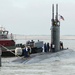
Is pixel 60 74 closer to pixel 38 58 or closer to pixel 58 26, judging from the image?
pixel 38 58

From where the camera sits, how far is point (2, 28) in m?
55.6

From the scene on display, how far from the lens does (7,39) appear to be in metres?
53.3

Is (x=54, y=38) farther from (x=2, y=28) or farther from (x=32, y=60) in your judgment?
(x=2, y=28)

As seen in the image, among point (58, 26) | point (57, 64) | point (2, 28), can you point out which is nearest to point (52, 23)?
point (58, 26)

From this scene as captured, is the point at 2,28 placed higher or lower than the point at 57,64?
higher

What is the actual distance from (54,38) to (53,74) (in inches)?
631

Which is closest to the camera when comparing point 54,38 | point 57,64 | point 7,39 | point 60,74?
point 60,74

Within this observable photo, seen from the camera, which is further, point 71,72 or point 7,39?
point 7,39

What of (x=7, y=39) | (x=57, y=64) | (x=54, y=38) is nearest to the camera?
(x=57, y=64)

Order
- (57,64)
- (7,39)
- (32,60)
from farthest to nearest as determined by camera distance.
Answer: (7,39), (32,60), (57,64)

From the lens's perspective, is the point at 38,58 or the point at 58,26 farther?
the point at 58,26

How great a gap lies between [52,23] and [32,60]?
31.5 ft

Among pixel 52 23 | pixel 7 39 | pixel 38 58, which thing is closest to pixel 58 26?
pixel 52 23

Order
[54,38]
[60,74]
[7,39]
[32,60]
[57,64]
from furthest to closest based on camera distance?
[7,39]
[54,38]
[32,60]
[57,64]
[60,74]
